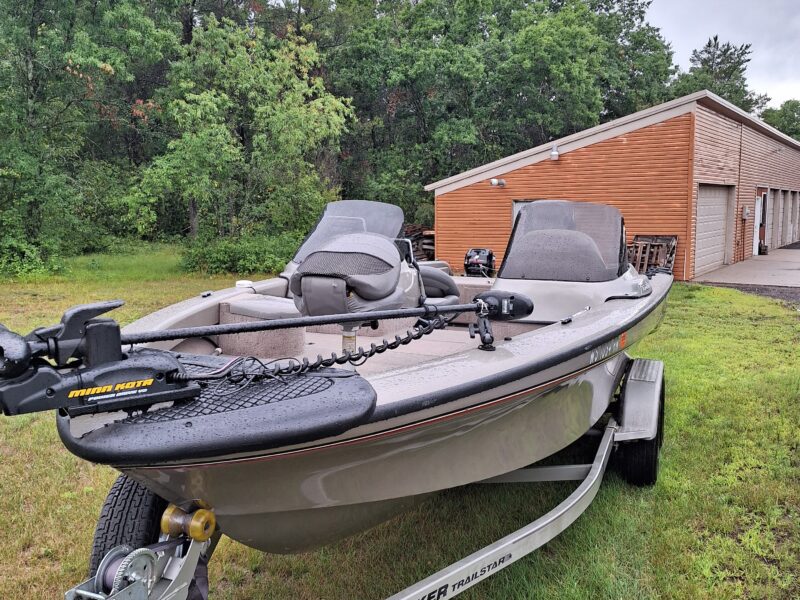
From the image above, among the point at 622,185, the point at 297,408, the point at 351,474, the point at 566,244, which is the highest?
the point at 622,185

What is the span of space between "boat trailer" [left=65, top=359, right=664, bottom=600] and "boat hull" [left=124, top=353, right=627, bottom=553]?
5.0 inches

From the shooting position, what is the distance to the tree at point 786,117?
151ft

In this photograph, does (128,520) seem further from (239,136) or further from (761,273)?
(761,273)

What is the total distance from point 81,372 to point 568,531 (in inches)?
96.1

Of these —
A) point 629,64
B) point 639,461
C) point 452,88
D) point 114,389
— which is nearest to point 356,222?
point 639,461

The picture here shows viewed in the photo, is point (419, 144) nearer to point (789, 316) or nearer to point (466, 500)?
point (789, 316)

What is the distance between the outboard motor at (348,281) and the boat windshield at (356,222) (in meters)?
0.97

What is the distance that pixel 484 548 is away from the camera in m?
2.42

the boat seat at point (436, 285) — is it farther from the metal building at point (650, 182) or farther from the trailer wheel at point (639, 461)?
the metal building at point (650, 182)

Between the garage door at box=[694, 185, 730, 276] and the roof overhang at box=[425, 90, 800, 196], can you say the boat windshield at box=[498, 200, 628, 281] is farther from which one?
the garage door at box=[694, 185, 730, 276]

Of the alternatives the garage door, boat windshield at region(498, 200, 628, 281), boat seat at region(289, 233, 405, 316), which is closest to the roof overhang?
the garage door

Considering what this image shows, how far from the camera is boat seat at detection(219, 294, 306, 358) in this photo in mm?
3381

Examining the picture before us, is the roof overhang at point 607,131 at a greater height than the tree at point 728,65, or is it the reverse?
the tree at point 728,65

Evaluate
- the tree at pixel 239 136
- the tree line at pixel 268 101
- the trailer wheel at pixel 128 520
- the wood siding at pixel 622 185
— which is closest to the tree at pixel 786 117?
the tree line at pixel 268 101
